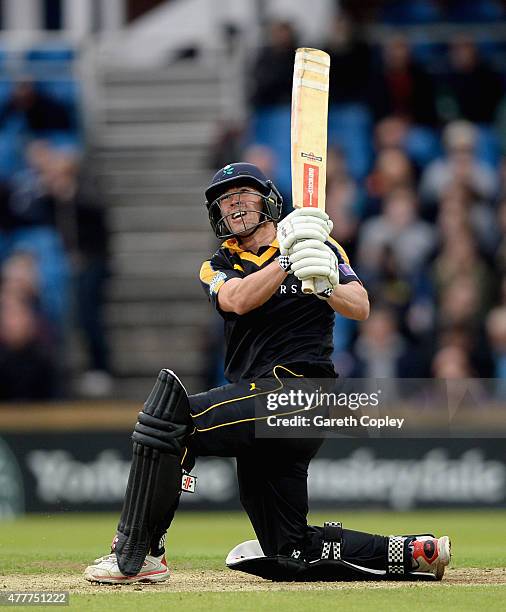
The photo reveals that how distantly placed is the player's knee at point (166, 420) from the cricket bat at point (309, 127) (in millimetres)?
929

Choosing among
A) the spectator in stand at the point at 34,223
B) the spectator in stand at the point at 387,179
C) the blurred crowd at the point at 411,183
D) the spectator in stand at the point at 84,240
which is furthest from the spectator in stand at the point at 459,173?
the spectator in stand at the point at 34,223

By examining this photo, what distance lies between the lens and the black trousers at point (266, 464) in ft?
19.1

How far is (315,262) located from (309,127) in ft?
2.52

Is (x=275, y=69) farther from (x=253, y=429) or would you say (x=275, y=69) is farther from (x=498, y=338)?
(x=253, y=429)

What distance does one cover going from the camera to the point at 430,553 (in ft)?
19.3

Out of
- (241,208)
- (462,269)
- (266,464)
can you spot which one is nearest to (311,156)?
(241,208)

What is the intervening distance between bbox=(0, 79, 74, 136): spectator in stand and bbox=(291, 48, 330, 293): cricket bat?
8673 mm

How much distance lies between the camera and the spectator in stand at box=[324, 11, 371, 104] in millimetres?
13781

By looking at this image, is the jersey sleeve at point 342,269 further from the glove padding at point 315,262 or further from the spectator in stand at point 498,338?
the spectator in stand at point 498,338

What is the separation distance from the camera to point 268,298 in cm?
576

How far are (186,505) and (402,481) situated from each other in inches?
70.3

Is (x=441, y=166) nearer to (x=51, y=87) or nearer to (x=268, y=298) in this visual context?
(x=51, y=87)

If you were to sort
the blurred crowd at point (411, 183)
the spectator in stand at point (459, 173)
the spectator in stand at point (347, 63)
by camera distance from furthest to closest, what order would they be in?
the spectator in stand at point (347, 63), the spectator in stand at point (459, 173), the blurred crowd at point (411, 183)

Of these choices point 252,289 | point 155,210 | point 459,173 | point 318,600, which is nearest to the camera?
point 318,600
